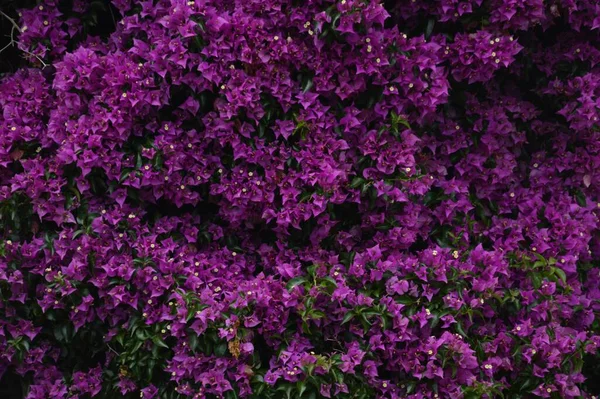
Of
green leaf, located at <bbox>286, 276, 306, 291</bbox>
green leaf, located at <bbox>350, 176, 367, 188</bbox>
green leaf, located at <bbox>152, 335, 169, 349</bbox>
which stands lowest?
green leaf, located at <bbox>152, 335, 169, 349</bbox>

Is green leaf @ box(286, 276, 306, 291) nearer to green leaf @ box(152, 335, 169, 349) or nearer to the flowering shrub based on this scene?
the flowering shrub

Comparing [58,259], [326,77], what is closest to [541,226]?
[326,77]

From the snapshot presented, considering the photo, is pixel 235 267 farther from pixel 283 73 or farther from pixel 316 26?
pixel 316 26

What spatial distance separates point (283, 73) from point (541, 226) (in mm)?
1310

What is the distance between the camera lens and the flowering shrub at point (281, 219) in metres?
2.71

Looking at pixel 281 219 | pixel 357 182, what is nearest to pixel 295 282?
pixel 281 219

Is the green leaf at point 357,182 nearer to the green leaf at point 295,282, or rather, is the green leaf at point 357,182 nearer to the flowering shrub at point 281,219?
the flowering shrub at point 281,219

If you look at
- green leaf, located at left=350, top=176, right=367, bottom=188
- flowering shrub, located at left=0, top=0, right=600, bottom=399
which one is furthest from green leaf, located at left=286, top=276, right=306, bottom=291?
green leaf, located at left=350, top=176, right=367, bottom=188

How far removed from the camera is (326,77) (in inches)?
114

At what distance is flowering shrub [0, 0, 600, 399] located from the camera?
2.71 m

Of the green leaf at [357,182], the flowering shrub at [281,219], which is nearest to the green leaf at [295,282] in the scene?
the flowering shrub at [281,219]

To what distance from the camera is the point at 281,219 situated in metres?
2.87

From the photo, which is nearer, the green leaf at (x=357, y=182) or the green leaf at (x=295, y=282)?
the green leaf at (x=295, y=282)

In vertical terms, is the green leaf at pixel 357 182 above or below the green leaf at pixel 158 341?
above
